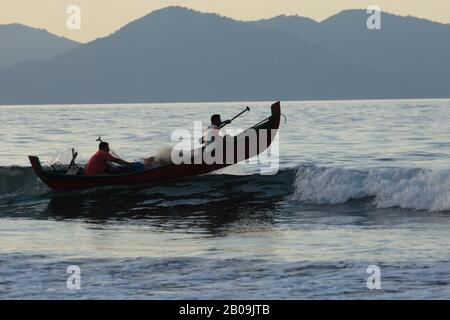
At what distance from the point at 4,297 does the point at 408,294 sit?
540 cm

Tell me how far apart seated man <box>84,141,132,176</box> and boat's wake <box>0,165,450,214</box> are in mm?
700

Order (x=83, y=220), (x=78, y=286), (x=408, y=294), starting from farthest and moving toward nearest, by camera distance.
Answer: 1. (x=83, y=220)
2. (x=78, y=286)
3. (x=408, y=294)

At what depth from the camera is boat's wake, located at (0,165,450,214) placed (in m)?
21.6

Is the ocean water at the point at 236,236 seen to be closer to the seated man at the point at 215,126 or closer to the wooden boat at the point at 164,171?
the wooden boat at the point at 164,171

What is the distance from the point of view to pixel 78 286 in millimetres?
11680

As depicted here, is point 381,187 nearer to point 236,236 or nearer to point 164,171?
point 164,171

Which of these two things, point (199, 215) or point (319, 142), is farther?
point (319, 142)

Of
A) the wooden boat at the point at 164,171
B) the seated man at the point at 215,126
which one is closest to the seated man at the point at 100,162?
the wooden boat at the point at 164,171

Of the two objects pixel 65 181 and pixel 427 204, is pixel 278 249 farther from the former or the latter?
pixel 65 181

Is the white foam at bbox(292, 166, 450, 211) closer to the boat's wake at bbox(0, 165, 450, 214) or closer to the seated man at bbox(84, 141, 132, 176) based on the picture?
the boat's wake at bbox(0, 165, 450, 214)

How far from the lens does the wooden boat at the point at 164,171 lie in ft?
79.2

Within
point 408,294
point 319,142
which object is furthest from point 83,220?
point 319,142
